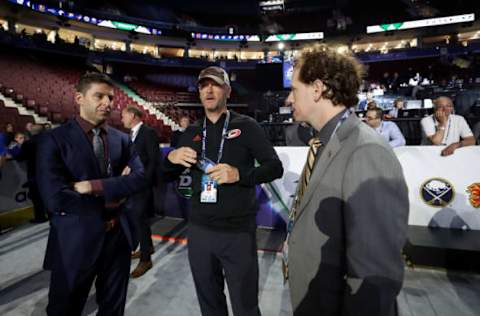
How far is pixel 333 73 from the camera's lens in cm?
107

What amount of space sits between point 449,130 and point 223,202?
393 centimetres

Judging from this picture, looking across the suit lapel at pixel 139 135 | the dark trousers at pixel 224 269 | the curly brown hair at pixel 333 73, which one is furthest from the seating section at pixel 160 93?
the curly brown hair at pixel 333 73

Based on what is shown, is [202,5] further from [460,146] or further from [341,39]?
[460,146]

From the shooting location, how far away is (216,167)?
61.3 inches

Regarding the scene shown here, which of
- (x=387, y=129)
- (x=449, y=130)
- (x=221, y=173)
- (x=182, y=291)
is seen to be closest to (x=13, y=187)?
(x=182, y=291)

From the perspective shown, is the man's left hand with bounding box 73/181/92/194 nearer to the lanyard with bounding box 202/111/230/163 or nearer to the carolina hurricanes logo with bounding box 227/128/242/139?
the lanyard with bounding box 202/111/230/163

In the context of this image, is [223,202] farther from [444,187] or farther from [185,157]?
[444,187]

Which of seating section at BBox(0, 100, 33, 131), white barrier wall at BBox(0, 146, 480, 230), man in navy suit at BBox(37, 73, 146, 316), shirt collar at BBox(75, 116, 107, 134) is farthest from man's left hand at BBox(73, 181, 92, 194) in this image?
seating section at BBox(0, 100, 33, 131)

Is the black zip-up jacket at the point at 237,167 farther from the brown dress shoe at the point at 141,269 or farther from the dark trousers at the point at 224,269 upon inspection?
the brown dress shoe at the point at 141,269

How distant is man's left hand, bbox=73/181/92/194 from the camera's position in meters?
1.53

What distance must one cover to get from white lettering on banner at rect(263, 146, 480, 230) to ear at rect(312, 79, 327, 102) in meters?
3.51

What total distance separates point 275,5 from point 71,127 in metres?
27.4

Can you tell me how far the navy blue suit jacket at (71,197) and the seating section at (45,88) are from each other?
1420cm

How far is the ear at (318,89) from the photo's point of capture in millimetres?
1083
